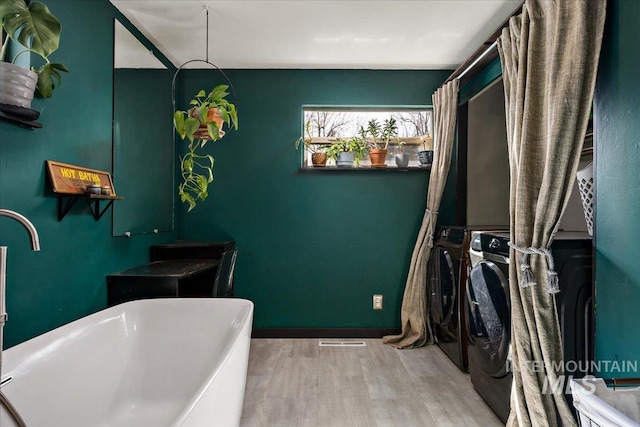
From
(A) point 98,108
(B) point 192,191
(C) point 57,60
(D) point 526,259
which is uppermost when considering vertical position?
(C) point 57,60

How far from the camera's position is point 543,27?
A: 173 cm

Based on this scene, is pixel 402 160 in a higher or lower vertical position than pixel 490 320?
Result: higher

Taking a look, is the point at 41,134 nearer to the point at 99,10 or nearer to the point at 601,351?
the point at 99,10

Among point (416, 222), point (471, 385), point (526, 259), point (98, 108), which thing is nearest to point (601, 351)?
point (526, 259)

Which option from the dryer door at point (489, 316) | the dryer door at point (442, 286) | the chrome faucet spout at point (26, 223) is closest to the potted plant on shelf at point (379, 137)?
the dryer door at point (442, 286)

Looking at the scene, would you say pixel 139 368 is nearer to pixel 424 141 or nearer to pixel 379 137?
pixel 379 137

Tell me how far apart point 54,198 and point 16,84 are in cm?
61

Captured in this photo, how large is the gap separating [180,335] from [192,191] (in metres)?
1.68

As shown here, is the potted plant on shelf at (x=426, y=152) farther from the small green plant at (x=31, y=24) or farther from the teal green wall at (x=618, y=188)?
the small green plant at (x=31, y=24)

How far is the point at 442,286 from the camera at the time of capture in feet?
9.28

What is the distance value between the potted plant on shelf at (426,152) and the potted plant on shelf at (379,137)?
299 mm

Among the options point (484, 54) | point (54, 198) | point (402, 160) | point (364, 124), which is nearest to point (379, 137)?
point (364, 124)

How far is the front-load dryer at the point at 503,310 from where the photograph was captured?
1611 mm

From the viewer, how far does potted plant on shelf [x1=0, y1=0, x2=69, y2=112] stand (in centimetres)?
136
